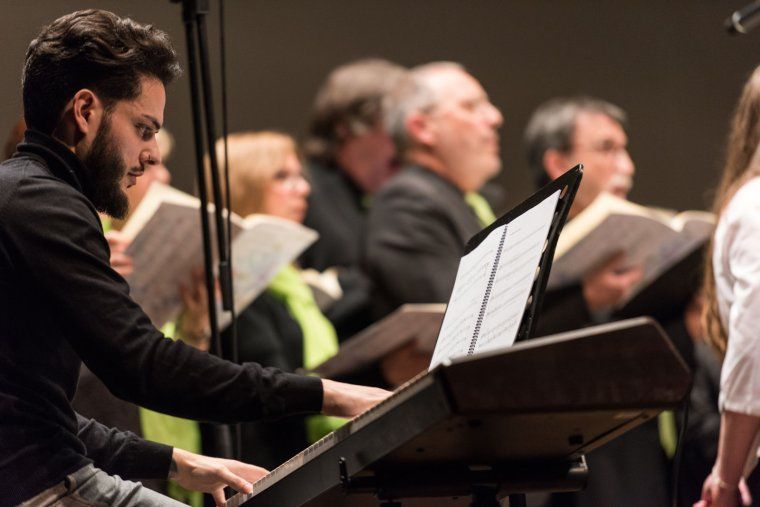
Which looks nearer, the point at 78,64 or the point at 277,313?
the point at 78,64

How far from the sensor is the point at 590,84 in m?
5.91

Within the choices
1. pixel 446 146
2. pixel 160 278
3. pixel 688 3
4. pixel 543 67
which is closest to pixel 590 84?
pixel 543 67

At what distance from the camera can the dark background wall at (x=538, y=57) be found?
5.20 metres

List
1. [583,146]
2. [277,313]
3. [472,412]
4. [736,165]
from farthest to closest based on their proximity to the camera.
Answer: [583,146]
[277,313]
[736,165]
[472,412]

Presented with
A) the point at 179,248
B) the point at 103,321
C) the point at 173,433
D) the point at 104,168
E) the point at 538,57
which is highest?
the point at 538,57

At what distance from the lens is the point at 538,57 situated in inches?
230

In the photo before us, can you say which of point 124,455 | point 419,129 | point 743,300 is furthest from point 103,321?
point 419,129

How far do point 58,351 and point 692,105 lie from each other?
496 cm

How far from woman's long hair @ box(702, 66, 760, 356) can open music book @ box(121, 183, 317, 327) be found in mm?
1020

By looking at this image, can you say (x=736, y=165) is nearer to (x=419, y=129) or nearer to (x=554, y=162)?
(x=419, y=129)

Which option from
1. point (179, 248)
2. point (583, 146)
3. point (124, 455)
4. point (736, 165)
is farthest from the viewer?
point (583, 146)

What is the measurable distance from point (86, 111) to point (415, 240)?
1.87m

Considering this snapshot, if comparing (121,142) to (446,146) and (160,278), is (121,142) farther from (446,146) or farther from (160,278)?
(446,146)

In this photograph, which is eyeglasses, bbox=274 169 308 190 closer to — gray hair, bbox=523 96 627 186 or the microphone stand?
gray hair, bbox=523 96 627 186
